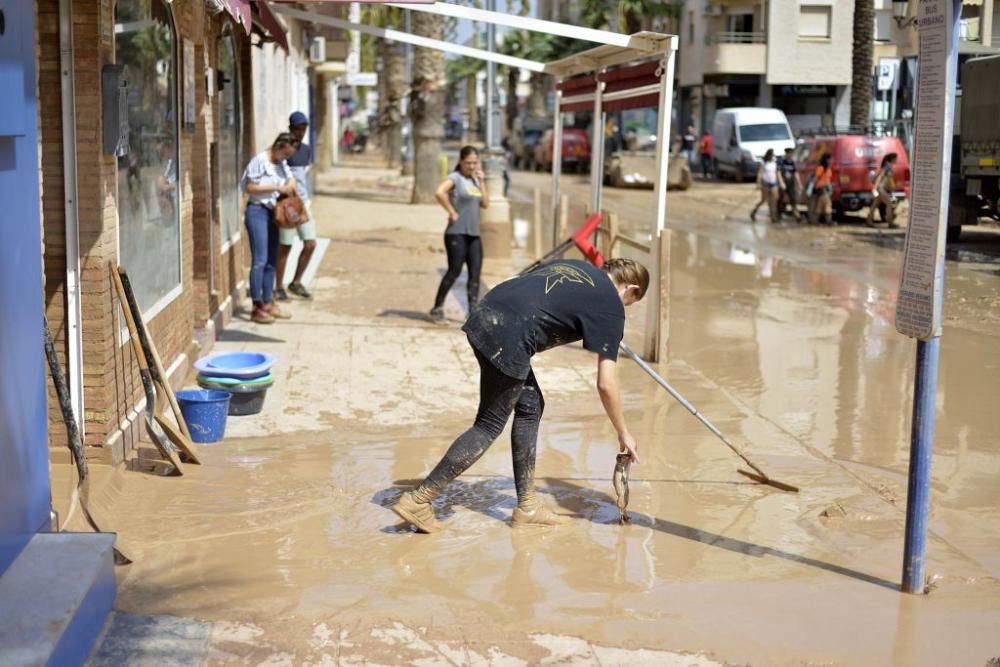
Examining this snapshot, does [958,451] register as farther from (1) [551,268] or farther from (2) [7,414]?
(2) [7,414]

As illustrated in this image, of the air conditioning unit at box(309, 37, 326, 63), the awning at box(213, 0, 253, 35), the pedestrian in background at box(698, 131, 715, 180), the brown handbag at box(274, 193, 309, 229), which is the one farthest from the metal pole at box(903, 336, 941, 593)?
the pedestrian in background at box(698, 131, 715, 180)

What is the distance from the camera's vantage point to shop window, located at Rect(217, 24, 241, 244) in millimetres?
11945

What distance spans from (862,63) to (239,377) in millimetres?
30619

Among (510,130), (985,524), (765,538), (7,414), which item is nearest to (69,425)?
(7,414)

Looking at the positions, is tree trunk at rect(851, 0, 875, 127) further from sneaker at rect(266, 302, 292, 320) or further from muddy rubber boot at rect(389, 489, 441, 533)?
muddy rubber boot at rect(389, 489, 441, 533)

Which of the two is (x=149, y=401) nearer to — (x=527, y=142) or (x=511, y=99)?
(x=527, y=142)

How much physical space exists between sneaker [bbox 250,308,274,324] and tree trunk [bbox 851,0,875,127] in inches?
1037

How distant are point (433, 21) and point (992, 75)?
32.2 feet

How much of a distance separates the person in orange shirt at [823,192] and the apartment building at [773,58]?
26424mm

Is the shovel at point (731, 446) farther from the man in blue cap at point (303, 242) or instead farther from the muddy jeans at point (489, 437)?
the man in blue cap at point (303, 242)

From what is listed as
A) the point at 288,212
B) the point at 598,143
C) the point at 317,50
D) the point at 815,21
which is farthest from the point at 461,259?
the point at 815,21

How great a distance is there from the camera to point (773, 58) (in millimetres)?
50719

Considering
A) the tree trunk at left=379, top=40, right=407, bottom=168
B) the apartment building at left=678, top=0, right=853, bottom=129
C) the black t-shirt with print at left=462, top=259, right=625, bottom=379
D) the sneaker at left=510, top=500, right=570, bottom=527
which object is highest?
the apartment building at left=678, top=0, right=853, bottom=129

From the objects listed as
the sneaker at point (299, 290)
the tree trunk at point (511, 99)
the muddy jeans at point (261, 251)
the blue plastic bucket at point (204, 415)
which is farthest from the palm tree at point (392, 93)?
the blue plastic bucket at point (204, 415)
